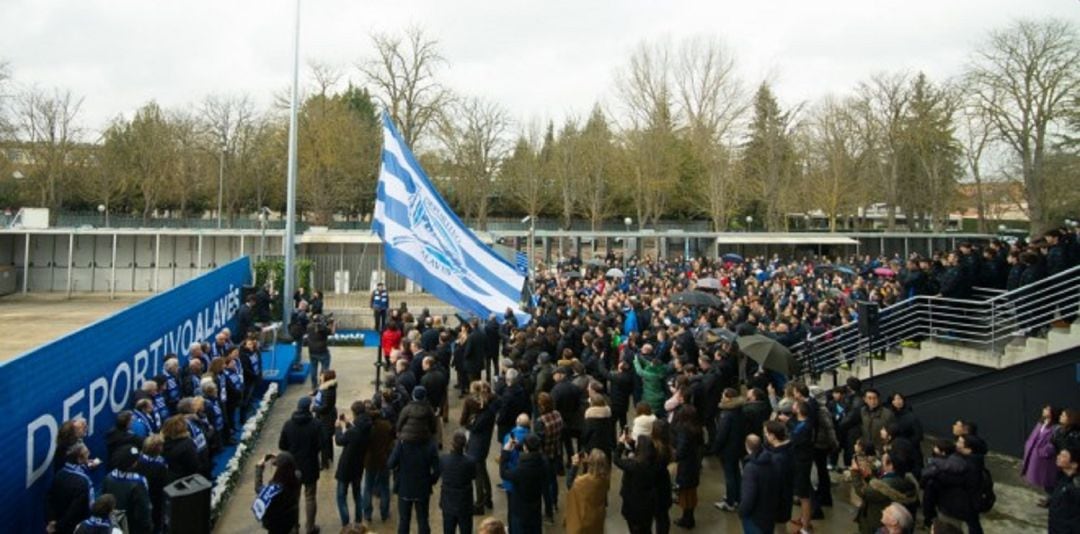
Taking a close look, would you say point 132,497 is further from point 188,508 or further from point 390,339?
point 390,339

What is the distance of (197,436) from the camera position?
6988mm

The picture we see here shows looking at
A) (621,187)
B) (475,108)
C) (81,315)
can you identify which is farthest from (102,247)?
(621,187)

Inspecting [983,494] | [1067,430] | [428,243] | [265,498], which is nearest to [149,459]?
[265,498]

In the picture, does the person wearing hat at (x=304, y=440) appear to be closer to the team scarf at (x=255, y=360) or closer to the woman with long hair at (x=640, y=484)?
the woman with long hair at (x=640, y=484)

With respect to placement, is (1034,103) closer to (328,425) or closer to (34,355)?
(328,425)

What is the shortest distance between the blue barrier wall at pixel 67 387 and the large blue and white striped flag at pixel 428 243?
3.54m

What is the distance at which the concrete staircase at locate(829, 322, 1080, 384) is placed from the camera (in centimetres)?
932

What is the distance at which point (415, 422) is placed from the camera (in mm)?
6445

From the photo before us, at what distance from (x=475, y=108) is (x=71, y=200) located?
31.2 metres

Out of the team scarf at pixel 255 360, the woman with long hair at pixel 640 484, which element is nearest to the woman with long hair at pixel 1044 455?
the woman with long hair at pixel 640 484

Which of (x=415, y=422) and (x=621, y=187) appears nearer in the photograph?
(x=415, y=422)

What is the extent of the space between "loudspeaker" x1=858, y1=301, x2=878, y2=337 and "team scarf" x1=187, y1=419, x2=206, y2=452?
355 inches

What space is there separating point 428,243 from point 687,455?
5.78m

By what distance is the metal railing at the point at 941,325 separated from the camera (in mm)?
10266
